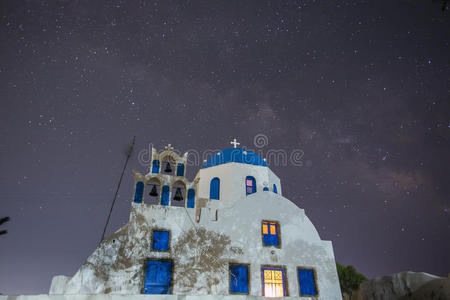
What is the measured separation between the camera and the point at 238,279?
60.8 feet

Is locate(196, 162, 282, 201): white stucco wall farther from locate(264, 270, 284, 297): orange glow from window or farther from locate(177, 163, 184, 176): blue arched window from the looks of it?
locate(264, 270, 284, 297): orange glow from window

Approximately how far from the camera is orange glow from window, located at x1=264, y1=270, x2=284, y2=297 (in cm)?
1864

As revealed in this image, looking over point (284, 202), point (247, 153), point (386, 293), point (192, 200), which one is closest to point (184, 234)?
point (192, 200)

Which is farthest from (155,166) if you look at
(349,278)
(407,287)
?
(349,278)

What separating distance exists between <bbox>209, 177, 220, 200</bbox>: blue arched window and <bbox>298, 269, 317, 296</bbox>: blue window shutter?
9.28 meters

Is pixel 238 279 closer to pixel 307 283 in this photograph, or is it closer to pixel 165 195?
pixel 307 283

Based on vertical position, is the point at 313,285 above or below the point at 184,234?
below

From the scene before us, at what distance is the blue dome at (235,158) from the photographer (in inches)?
1080

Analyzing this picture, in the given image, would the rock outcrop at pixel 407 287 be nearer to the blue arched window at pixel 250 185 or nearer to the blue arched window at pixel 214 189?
the blue arched window at pixel 250 185

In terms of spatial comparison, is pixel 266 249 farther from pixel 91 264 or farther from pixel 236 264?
pixel 91 264

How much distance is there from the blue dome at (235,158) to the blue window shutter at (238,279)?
10.3 metres

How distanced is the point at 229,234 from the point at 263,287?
3639 millimetres

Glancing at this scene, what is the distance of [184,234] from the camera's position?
19141 millimetres

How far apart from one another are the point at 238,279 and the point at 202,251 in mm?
2650
